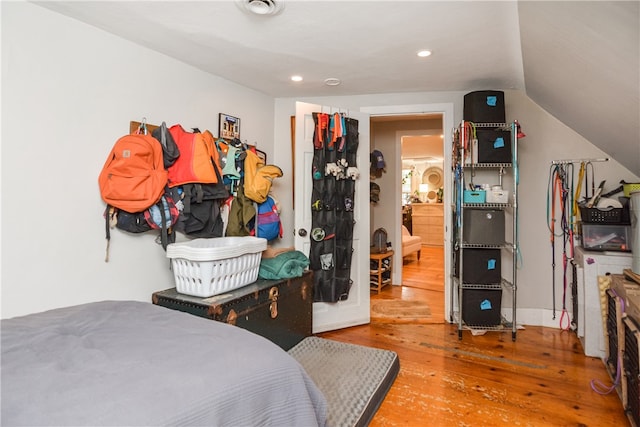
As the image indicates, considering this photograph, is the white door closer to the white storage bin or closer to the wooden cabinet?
the white storage bin

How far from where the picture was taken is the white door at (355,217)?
3.03 m

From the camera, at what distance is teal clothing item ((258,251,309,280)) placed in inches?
101

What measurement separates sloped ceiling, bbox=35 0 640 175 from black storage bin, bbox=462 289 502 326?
57.0 inches

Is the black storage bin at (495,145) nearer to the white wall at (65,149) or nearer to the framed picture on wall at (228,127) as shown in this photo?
the framed picture on wall at (228,127)

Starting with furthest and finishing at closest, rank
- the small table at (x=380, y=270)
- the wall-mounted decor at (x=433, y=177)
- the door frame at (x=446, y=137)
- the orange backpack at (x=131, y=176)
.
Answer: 1. the wall-mounted decor at (x=433, y=177)
2. the small table at (x=380, y=270)
3. the door frame at (x=446, y=137)
4. the orange backpack at (x=131, y=176)

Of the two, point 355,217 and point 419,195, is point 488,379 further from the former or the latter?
point 419,195

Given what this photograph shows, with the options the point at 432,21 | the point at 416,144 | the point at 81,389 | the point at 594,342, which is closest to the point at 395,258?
the point at 594,342

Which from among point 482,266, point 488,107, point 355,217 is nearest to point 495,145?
point 488,107

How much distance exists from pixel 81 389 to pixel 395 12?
6.78ft

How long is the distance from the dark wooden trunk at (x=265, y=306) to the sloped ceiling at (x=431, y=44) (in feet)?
5.41

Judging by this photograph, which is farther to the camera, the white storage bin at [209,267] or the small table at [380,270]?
the small table at [380,270]

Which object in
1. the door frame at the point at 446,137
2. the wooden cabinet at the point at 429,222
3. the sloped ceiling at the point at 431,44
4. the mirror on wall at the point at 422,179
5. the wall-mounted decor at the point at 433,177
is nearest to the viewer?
the sloped ceiling at the point at 431,44

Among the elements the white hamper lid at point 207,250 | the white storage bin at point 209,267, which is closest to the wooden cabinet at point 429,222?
the white hamper lid at point 207,250

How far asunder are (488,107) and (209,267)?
257cm
